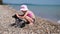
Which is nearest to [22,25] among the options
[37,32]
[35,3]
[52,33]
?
[37,32]

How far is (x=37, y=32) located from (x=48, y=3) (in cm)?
215

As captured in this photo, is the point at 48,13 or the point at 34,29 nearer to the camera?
the point at 34,29

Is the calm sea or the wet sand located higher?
the wet sand

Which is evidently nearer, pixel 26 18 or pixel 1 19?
pixel 26 18

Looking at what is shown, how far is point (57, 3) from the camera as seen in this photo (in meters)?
3.91

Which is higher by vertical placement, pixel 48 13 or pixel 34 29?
pixel 34 29

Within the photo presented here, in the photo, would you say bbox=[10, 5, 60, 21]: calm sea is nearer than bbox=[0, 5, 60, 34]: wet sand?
No

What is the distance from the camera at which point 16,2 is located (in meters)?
3.98

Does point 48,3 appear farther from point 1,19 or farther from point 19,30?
point 19,30

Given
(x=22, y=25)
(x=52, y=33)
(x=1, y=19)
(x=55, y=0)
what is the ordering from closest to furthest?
(x=52, y=33) < (x=22, y=25) < (x=1, y=19) < (x=55, y=0)

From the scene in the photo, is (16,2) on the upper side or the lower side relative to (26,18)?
lower

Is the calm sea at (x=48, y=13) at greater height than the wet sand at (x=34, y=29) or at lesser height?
lesser

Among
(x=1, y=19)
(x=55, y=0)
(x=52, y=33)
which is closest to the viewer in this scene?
(x=52, y=33)

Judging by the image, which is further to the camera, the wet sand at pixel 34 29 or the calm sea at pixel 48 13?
the calm sea at pixel 48 13
